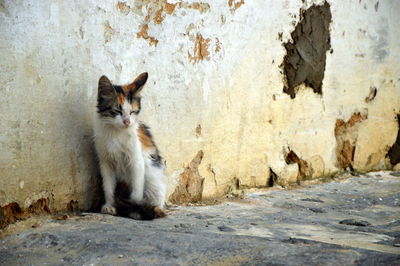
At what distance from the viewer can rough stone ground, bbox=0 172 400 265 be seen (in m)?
3.31

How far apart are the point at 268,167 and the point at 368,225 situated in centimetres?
146

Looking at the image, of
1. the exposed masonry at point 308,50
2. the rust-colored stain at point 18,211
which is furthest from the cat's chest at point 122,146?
the exposed masonry at point 308,50

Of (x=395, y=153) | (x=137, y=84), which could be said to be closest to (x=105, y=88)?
(x=137, y=84)

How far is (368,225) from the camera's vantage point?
14.6 ft

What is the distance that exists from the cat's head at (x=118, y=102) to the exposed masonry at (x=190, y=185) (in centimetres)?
97

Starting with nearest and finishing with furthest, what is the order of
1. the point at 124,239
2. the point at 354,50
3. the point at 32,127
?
the point at 124,239, the point at 32,127, the point at 354,50

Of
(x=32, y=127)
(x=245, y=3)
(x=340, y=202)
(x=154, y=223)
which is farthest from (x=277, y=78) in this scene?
(x=32, y=127)

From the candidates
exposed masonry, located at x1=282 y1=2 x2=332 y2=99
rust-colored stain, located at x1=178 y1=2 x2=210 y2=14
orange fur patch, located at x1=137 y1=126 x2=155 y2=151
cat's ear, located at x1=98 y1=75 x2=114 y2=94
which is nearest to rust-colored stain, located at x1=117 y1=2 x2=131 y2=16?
rust-colored stain, located at x1=178 y1=2 x2=210 y2=14

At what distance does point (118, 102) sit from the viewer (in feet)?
13.5

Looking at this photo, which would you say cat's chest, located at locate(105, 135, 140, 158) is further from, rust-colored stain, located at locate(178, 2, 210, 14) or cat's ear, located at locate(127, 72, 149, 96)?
rust-colored stain, located at locate(178, 2, 210, 14)

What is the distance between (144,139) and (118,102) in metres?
0.49

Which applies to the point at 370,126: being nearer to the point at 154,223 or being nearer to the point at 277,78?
the point at 277,78

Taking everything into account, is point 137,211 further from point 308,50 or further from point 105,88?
point 308,50

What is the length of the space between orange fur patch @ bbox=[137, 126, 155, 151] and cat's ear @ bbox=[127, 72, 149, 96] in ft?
1.22
